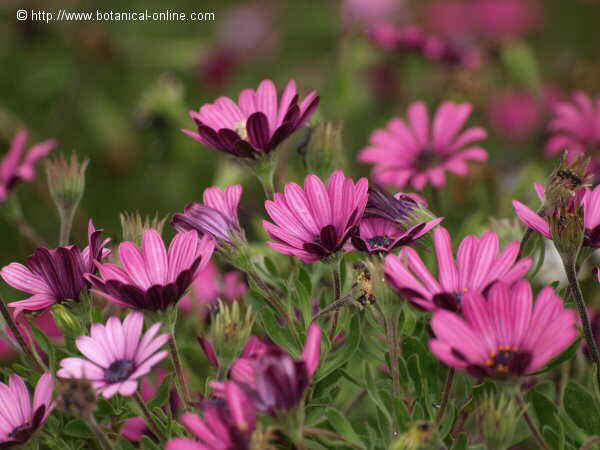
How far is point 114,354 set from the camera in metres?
0.55

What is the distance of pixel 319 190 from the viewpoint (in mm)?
599

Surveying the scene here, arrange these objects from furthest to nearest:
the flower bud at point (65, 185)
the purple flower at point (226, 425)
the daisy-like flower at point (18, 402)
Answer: the flower bud at point (65, 185) < the daisy-like flower at point (18, 402) < the purple flower at point (226, 425)

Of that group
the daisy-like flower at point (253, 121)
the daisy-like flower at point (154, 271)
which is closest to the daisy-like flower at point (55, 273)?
the daisy-like flower at point (154, 271)

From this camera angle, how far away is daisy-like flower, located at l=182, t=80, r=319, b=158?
2.08 feet

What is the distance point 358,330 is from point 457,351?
0.14m

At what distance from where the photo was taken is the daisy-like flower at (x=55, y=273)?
0.57m

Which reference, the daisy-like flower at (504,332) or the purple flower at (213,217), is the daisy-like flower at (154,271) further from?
the daisy-like flower at (504,332)

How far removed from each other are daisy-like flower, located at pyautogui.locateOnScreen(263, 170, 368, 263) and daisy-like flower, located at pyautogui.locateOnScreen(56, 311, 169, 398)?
11cm

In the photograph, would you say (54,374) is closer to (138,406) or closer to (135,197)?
(138,406)

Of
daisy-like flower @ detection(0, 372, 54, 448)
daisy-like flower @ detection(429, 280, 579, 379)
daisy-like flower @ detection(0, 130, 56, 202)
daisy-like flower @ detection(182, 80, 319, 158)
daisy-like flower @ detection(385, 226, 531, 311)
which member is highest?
daisy-like flower @ detection(182, 80, 319, 158)

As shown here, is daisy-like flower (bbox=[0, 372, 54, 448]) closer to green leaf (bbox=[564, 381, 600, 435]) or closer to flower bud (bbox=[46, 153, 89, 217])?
flower bud (bbox=[46, 153, 89, 217])

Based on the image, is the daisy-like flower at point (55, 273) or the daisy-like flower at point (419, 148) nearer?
the daisy-like flower at point (55, 273)

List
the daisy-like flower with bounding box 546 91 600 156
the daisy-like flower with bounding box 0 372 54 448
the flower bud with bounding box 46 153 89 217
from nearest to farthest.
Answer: the daisy-like flower with bounding box 0 372 54 448 < the flower bud with bounding box 46 153 89 217 < the daisy-like flower with bounding box 546 91 600 156

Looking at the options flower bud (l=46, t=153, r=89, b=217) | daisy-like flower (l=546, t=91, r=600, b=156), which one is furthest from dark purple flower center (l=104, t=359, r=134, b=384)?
daisy-like flower (l=546, t=91, r=600, b=156)
